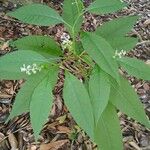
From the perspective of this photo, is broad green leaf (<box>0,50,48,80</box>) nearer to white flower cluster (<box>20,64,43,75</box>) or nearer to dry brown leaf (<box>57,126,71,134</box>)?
white flower cluster (<box>20,64,43,75</box>)

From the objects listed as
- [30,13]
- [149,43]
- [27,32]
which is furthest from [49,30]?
[30,13]

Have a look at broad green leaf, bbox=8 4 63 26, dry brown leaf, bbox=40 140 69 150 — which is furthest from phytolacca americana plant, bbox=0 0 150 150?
dry brown leaf, bbox=40 140 69 150

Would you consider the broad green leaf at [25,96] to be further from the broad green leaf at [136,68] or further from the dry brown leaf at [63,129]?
the dry brown leaf at [63,129]

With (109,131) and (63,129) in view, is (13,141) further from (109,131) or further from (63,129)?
(109,131)

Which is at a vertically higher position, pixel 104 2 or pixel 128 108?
pixel 104 2

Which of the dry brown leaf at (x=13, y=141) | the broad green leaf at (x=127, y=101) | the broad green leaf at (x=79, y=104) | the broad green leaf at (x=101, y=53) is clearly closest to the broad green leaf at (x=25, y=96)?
the broad green leaf at (x=79, y=104)

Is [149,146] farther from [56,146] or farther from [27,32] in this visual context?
[27,32]
